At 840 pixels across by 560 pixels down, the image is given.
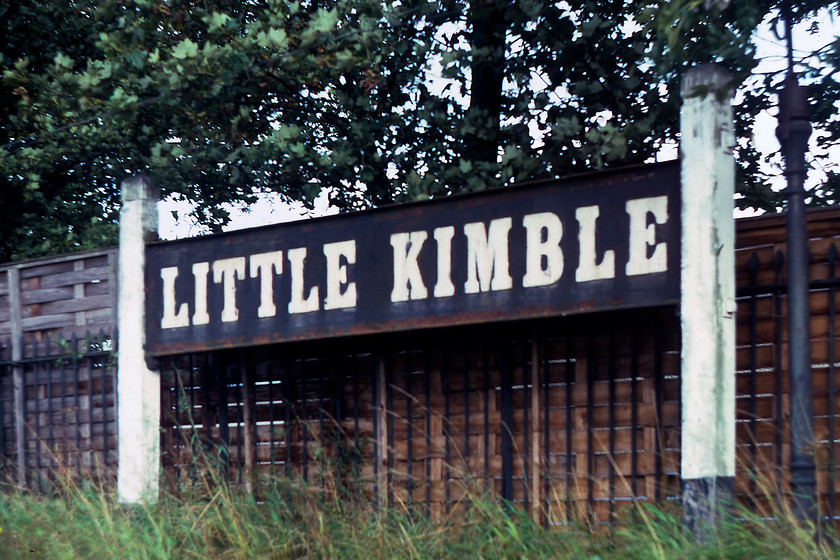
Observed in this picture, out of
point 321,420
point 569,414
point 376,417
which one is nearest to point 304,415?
point 321,420

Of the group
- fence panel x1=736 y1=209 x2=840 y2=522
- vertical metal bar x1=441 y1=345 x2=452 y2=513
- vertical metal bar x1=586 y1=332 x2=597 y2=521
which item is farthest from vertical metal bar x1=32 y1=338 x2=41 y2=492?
fence panel x1=736 y1=209 x2=840 y2=522

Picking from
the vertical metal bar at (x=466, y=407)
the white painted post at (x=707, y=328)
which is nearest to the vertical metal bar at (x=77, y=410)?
the vertical metal bar at (x=466, y=407)

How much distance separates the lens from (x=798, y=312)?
16.2ft

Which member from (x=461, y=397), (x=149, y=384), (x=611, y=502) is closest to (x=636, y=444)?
(x=611, y=502)

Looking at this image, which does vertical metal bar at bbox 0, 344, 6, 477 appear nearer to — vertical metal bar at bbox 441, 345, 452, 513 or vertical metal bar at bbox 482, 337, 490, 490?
vertical metal bar at bbox 441, 345, 452, 513

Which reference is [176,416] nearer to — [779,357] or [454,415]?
[454,415]

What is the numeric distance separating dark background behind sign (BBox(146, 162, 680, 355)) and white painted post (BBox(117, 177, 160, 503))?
4.4 inches

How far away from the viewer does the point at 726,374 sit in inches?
200

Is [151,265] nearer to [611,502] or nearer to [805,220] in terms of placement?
[611,502]

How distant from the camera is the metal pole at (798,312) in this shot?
191 inches

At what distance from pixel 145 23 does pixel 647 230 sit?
228 inches

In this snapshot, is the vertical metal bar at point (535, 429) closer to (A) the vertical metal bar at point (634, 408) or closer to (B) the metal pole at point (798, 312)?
(A) the vertical metal bar at point (634, 408)

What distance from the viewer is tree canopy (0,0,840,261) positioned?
27.0 feet

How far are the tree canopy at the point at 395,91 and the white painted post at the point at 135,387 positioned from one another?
169 cm
